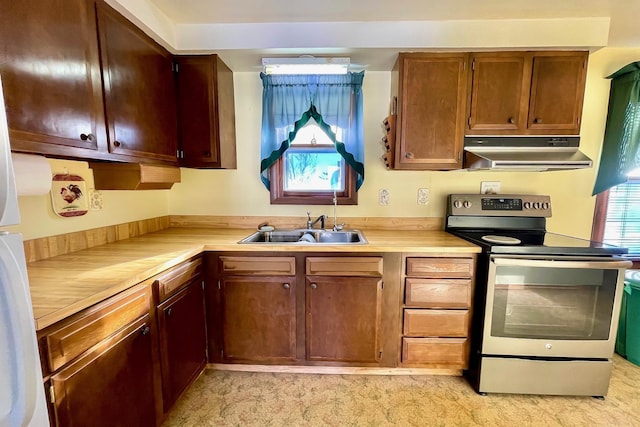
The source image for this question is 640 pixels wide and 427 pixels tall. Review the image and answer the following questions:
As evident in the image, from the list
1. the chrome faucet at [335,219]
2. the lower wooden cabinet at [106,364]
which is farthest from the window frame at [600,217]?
the lower wooden cabinet at [106,364]

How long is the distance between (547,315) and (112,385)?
7.58ft

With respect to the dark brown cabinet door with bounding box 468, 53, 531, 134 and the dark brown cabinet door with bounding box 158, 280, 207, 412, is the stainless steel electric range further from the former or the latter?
the dark brown cabinet door with bounding box 158, 280, 207, 412

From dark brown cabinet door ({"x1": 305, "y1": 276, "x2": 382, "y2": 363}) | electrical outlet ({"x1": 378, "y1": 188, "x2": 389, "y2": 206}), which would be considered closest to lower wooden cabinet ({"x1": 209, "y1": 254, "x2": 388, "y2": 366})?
dark brown cabinet door ({"x1": 305, "y1": 276, "x2": 382, "y2": 363})

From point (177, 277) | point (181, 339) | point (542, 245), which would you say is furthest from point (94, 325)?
point (542, 245)

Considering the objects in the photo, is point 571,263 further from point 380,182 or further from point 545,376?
point 380,182

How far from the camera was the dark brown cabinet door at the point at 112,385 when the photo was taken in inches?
37.9

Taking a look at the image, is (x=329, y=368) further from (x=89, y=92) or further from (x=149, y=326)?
(x=89, y=92)

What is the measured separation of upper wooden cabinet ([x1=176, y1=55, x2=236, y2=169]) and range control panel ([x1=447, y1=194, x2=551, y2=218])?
1.83 m

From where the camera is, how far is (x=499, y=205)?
7.18 ft

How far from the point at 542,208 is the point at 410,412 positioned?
5.77 feet

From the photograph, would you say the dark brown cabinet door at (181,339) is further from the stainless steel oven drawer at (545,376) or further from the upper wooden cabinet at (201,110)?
the stainless steel oven drawer at (545,376)

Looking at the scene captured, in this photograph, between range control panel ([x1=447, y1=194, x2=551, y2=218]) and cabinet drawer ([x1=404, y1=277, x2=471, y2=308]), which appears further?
range control panel ([x1=447, y1=194, x2=551, y2=218])

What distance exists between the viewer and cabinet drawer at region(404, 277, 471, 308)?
5.93 ft

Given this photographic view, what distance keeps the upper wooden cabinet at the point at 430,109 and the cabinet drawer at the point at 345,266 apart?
71 cm
